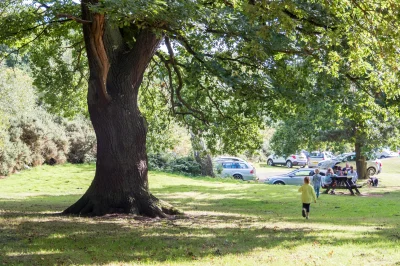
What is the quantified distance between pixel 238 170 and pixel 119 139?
29.9 metres

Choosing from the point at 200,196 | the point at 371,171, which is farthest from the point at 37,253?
the point at 371,171

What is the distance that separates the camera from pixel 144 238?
1161 cm

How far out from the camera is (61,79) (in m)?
23.5

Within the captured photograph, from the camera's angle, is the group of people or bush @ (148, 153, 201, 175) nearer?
the group of people

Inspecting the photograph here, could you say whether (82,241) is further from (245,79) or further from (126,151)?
(245,79)

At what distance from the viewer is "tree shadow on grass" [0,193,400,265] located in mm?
9516

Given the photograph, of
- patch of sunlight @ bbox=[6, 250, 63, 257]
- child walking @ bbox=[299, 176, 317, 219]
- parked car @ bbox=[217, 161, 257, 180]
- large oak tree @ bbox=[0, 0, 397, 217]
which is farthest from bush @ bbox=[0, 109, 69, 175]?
patch of sunlight @ bbox=[6, 250, 63, 257]

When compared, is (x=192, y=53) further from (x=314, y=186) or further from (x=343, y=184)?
(x=343, y=184)

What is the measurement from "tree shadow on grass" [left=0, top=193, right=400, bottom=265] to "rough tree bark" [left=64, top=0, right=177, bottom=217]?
2.62ft

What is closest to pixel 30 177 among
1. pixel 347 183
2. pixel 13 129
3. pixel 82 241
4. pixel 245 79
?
pixel 13 129

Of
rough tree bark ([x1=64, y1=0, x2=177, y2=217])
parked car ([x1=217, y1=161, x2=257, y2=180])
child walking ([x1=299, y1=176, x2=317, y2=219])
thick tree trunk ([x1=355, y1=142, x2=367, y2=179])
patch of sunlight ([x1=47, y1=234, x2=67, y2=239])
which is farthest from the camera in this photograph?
parked car ([x1=217, y1=161, x2=257, y2=180])

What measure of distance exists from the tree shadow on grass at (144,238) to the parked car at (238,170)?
2834 centimetres

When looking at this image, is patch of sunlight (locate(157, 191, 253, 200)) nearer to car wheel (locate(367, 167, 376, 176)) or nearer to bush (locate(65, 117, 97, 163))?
bush (locate(65, 117, 97, 163))

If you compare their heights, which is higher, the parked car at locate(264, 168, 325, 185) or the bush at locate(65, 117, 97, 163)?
the bush at locate(65, 117, 97, 163)
